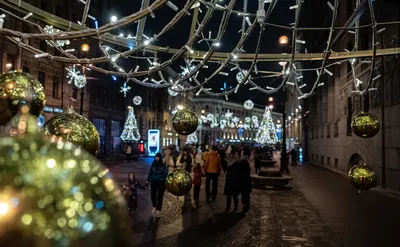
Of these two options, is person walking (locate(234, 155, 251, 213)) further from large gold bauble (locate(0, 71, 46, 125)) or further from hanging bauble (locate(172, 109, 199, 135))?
large gold bauble (locate(0, 71, 46, 125))

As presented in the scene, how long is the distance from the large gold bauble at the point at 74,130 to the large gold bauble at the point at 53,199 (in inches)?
56.1

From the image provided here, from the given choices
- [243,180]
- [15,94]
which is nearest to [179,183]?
[15,94]

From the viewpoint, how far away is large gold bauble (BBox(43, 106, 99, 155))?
3.07 m

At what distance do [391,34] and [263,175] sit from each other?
28.1 feet

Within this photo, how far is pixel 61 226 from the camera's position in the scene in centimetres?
146

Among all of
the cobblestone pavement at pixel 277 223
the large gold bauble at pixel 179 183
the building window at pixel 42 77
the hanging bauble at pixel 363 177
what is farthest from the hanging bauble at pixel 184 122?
the building window at pixel 42 77

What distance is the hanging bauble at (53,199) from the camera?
1428 mm

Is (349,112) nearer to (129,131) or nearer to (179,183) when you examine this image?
(179,183)

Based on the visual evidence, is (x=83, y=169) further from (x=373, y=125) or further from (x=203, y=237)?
(x=203, y=237)

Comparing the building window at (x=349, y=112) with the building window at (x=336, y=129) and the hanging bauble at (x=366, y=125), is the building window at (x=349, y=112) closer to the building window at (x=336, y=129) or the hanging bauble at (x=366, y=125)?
the building window at (x=336, y=129)

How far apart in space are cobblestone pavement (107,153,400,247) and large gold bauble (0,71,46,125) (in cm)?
570

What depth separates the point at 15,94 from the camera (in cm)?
277

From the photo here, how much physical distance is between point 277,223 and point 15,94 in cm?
891

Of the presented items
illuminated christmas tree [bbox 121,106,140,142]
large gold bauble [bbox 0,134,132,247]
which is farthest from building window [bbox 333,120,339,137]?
large gold bauble [bbox 0,134,132,247]
